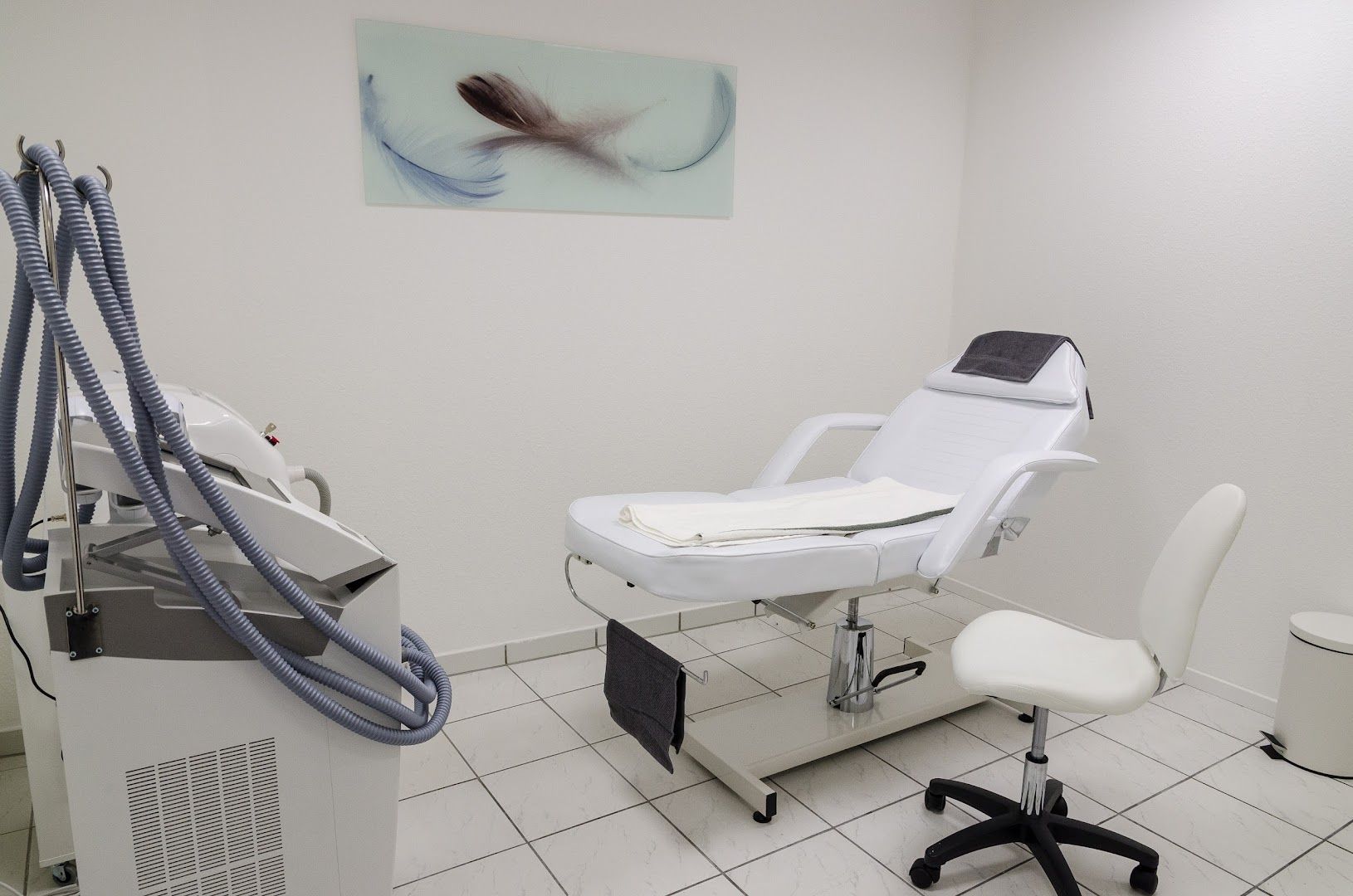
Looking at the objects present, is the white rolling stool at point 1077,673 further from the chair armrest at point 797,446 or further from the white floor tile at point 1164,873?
the chair armrest at point 797,446

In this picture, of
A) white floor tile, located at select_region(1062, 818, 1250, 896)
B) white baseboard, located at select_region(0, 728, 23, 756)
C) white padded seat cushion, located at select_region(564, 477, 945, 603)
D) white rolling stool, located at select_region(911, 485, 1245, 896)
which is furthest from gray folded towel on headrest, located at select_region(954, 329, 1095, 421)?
white baseboard, located at select_region(0, 728, 23, 756)

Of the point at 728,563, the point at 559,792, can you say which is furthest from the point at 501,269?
the point at 559,792

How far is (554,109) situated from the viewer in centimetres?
265

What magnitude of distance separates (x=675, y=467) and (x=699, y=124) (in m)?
1.15

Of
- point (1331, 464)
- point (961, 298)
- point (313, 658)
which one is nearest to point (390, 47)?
point (313, 658)

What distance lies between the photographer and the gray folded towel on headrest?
2.55 metres

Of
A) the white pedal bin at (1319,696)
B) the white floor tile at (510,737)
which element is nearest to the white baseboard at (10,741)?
the white floor tile at (510,737)

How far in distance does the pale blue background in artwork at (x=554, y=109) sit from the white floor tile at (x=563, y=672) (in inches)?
57.9

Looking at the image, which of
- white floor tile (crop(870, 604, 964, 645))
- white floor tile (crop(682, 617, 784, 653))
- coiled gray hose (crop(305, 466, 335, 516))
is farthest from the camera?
white floor tile (crop(870, 604, 964, 645))

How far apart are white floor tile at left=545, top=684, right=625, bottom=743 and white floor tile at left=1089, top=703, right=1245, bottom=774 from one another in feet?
4.63

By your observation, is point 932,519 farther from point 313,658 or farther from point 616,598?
point 313,658

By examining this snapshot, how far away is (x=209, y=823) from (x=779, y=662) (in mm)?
1984

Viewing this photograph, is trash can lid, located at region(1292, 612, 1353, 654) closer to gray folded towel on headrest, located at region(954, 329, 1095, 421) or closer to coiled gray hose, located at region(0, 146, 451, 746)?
gray folded towel on headrest, located at region(954, 329, 1095, 421)

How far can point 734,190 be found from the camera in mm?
3008
